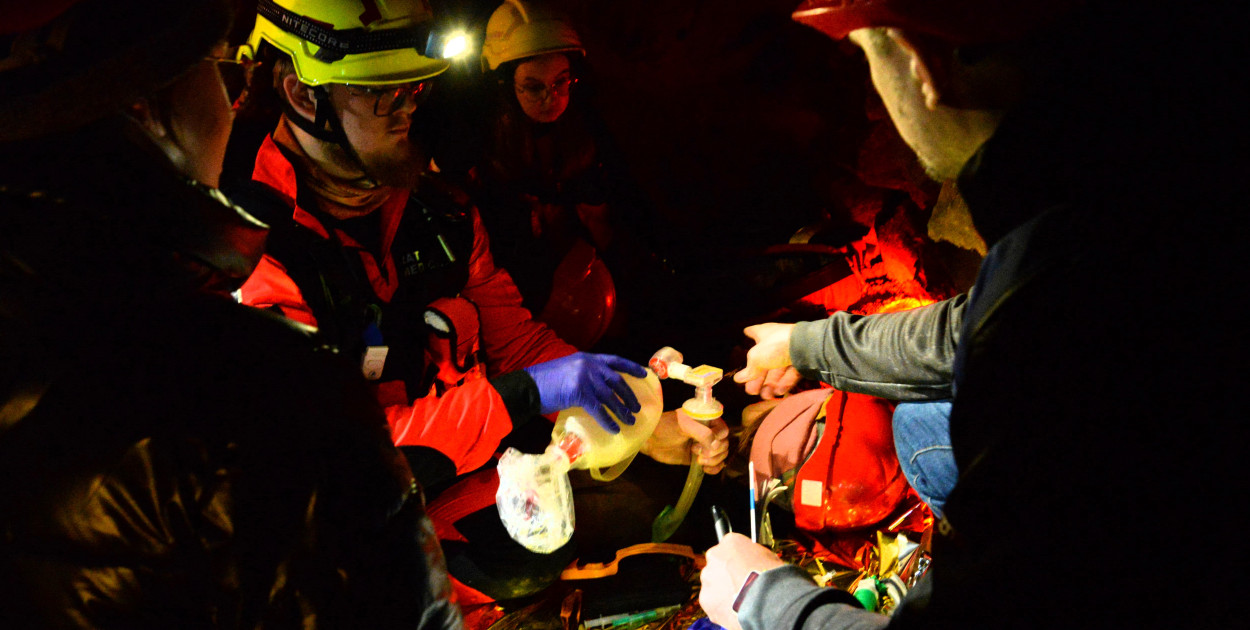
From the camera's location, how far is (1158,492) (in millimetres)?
1032

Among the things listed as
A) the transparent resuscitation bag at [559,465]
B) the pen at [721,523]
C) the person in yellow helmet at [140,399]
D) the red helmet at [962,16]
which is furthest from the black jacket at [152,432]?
the transparent resuscitation bag at [559,465]

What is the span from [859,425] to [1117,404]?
216 centimetres

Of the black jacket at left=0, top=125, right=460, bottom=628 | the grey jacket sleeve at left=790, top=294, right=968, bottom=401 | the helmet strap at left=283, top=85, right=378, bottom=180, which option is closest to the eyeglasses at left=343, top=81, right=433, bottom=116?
the helmet strap at left=283, top=85, right=378, bottom=180

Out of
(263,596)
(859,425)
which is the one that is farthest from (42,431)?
(859,425)

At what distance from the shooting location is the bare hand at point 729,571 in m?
1.79

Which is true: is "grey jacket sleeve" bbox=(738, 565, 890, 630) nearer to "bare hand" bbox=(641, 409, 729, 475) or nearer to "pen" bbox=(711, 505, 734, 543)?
"pen" bbox=(711, 505, 734, 543)

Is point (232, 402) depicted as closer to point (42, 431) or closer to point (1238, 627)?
point (42, 431)

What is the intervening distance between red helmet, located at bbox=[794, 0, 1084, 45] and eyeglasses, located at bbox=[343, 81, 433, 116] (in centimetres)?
221

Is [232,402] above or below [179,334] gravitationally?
below

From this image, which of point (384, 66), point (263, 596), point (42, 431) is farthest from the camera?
point (384, 66)

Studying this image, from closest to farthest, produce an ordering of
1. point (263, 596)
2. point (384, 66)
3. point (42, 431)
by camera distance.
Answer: point (42, 431)
point (263, 596)
point (384, 66)

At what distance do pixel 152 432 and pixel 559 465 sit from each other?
1.93 metres

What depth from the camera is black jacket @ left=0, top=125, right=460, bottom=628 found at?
98 centimetres

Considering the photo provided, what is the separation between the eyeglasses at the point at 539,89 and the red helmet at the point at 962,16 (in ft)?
12.6
